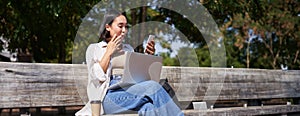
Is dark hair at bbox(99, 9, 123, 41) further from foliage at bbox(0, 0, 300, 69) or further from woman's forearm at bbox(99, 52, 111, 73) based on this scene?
foliage at bbox(0, 0, 300, 69)

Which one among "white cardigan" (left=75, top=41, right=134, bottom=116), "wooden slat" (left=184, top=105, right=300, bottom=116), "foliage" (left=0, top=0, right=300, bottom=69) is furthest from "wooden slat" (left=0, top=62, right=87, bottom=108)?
"foliage" (left=0, top=0, right=300, bottom=69)

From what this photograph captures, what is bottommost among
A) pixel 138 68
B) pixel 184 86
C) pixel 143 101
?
pixel 143 101

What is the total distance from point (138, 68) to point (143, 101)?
9.1 inches

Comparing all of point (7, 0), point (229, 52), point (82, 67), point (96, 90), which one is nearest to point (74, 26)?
point (7, 0)

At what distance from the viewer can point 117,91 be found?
2.86 m

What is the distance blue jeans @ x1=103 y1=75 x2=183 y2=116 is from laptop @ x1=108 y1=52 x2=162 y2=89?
2.0 inches

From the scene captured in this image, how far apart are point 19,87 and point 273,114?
2774 millimetres

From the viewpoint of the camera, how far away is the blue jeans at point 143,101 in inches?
103

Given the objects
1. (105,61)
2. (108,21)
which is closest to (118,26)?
(108,21)

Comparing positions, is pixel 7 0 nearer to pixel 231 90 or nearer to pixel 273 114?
pixel 231 90

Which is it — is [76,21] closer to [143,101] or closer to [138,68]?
[138,68]

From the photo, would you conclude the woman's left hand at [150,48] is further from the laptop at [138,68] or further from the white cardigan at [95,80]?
the white cardigan at [95,80]

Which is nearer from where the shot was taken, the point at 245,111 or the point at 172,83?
the point at 172,83

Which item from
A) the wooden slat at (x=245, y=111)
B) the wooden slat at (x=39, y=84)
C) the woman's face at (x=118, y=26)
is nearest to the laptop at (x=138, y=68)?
the woman's face at (x=118, y=26)
